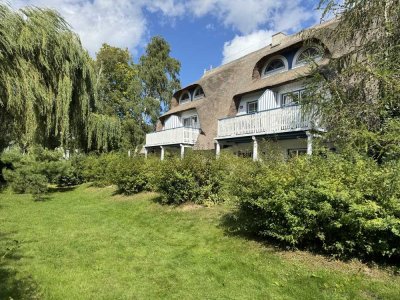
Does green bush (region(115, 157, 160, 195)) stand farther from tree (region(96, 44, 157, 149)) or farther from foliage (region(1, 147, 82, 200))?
tree (region(96, 44, 157, 149))

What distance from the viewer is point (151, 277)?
18.1 ft

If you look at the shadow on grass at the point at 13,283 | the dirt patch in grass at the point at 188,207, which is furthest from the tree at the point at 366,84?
the shadow on grass at the point at 13,283

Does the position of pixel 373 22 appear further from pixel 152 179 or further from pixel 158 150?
pixel 158 150

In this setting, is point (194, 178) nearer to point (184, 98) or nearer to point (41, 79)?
point (41, 79)

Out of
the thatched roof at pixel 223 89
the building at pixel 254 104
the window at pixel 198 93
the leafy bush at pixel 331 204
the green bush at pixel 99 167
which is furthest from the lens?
the window at pixel 198 93

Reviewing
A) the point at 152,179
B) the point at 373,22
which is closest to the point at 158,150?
the point at 152,179

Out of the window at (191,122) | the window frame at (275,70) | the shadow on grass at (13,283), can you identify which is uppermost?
the window frame at (275,70)

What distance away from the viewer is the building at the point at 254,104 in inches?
569

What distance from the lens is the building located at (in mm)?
14453

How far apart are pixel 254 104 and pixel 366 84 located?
32.1ft

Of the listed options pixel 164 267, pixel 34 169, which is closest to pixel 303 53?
pixel 164 267

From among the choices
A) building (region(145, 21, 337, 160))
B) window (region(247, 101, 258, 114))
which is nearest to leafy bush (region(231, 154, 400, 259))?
building (region(145, 21, 337, 160))

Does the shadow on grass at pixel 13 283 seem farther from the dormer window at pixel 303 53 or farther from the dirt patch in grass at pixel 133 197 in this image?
the dormer window at pixel 303 53

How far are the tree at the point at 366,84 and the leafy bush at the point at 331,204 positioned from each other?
4.83ft
